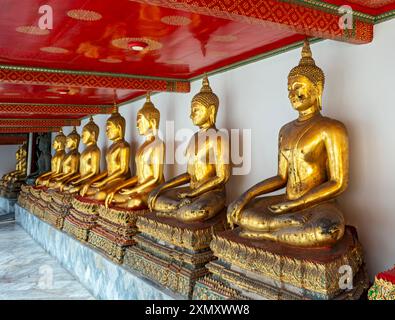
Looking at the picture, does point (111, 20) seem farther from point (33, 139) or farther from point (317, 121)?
point (33, 139)

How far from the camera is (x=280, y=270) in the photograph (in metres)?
2.02

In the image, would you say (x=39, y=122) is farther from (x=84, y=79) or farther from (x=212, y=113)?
(x=212, y=113)

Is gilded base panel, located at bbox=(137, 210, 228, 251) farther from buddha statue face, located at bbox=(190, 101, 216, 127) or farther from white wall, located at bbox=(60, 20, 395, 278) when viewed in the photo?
buddha statue face, located at bbox=(190, 101, 216, 127)

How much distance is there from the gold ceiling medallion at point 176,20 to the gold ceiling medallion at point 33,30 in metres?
0.83

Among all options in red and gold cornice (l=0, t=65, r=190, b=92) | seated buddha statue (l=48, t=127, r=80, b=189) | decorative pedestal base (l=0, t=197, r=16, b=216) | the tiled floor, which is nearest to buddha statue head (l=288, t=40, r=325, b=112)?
red and gold cornice (l=0, t=65, r=190, b=92)

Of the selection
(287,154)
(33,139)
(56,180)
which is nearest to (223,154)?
(287,154)

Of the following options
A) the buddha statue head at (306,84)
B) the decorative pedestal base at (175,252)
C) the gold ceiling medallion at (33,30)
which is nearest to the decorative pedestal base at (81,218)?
the decorative pedestal base at (175,252)

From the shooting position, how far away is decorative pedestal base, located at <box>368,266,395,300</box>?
1.54 metres

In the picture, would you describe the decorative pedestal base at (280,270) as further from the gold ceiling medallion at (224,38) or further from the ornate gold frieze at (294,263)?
the gold ceiling medallion at (224,38)

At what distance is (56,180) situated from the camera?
260 inches

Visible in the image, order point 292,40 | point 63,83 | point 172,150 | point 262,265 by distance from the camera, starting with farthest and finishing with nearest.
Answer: point 172,150
point 63,83
point 292,40
point 262,265

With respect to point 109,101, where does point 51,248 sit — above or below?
below

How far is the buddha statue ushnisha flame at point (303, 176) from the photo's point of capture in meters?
2.23

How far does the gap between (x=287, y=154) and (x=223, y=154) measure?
774 millimetres
